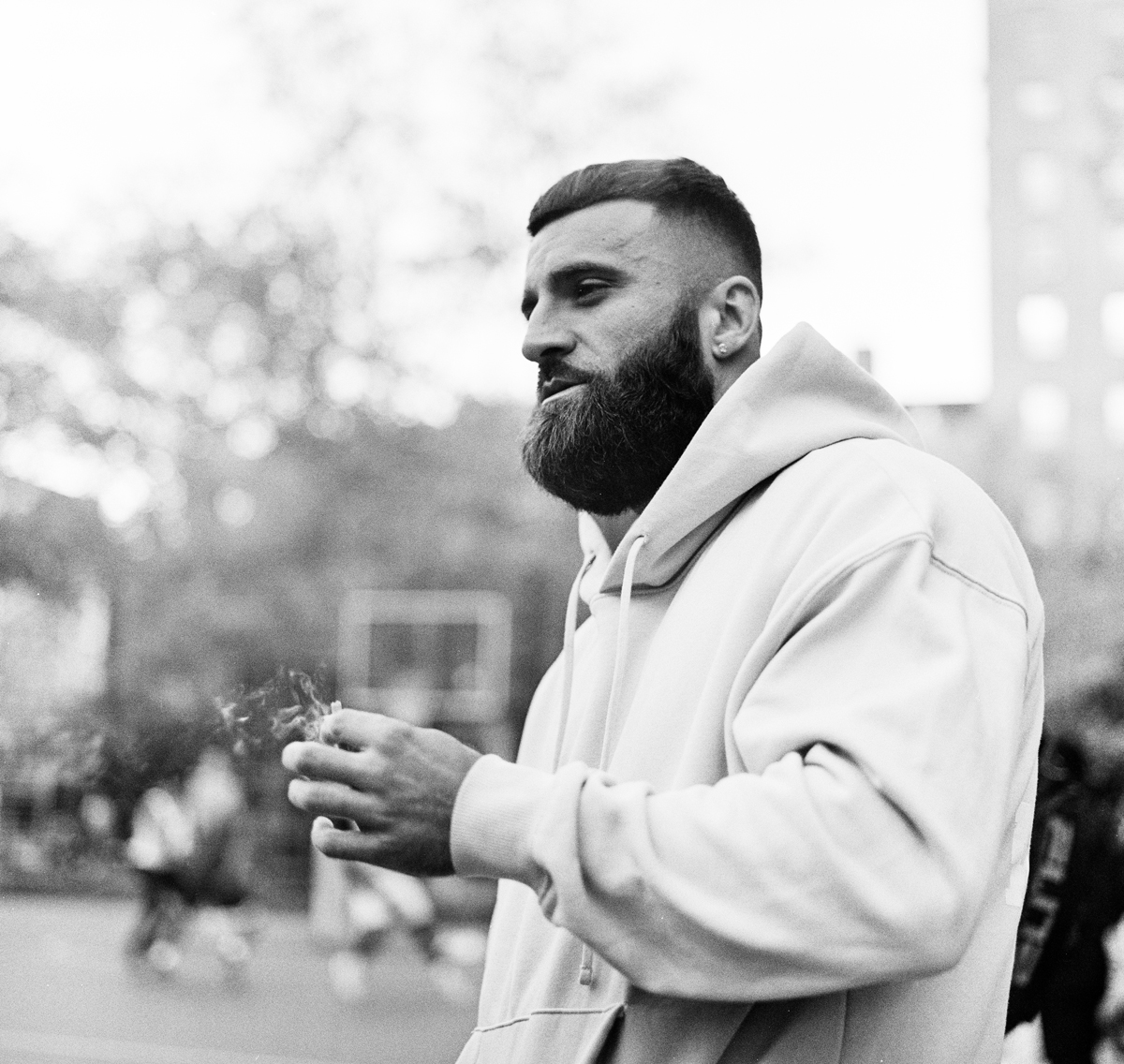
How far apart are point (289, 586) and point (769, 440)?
1484cm

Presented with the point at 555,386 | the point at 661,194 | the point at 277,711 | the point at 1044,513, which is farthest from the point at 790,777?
the point at 1044,513

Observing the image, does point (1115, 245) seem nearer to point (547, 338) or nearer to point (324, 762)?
point (547, 338)

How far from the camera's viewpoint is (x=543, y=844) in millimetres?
1121

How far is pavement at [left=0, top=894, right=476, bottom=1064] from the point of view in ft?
26.9

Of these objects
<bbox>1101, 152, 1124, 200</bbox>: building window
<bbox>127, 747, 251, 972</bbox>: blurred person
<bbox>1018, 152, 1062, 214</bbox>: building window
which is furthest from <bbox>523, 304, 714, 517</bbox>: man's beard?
<bbox>1018, 152, 1062, 214</bbox>: building window

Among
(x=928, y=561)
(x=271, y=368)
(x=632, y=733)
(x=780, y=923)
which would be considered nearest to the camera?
(x=780, y=923)

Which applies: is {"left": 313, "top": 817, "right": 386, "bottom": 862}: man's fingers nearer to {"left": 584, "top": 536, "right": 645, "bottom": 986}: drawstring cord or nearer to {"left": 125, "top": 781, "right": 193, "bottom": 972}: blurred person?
{"left": 584, "top": 536, "right": 645, "bottom": 986}: drawstring cord

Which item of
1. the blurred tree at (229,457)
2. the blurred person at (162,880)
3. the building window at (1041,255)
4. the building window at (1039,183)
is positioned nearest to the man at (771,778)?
the blurred person at (162,880)

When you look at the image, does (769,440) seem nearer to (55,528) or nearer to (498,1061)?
(498,1061)

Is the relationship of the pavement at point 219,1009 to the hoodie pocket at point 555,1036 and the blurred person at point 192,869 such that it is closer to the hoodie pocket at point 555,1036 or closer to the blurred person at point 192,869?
the blurred person at point 192,869

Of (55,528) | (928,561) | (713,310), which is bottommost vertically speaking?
(55,528)

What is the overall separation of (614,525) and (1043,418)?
20047 mm

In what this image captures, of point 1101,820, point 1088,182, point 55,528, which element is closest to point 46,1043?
point 1101,820

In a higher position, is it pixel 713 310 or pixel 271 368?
pixel 713 310
